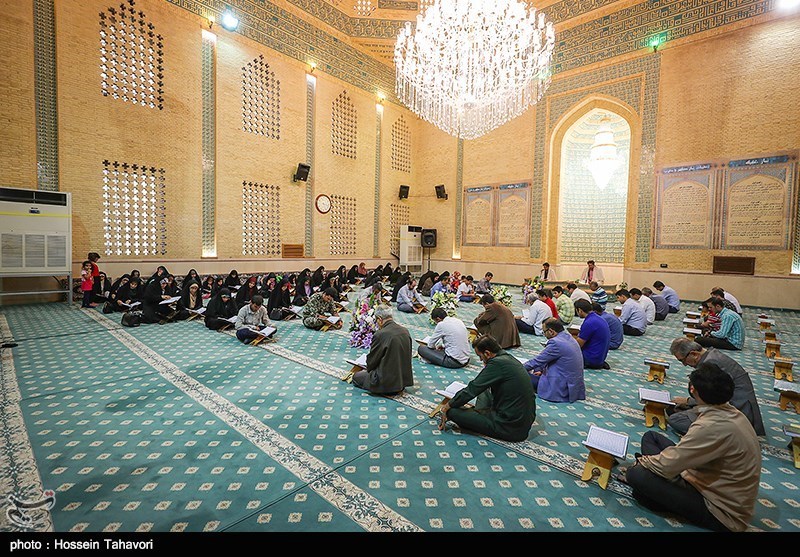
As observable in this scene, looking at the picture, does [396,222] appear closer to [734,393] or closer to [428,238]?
[428,238]

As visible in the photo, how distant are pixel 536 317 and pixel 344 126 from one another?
9.52 m

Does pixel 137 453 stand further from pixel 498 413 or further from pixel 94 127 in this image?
pixel 94 127

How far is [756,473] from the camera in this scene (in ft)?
5.63

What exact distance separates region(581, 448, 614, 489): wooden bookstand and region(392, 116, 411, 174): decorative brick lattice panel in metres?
13.4

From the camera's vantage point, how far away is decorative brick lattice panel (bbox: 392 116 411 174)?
14523mm

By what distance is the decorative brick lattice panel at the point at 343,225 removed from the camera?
12547 millimetres

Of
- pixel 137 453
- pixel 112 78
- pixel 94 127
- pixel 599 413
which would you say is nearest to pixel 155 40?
pixel 112 78

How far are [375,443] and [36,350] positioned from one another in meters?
4.48

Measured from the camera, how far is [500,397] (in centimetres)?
270

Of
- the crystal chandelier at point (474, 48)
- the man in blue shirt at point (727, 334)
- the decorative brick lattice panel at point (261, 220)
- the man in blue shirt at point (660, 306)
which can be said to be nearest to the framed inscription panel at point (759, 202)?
the man in blue shirt at point (660, 306)

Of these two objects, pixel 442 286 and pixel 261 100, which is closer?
pixel 442 286

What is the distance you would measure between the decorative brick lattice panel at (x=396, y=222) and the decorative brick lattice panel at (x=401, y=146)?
1.47 m

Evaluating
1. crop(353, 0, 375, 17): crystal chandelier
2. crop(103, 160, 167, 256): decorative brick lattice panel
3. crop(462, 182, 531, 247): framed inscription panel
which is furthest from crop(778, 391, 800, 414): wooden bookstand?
crop(353, 0, 375, 17): crystal chandelier

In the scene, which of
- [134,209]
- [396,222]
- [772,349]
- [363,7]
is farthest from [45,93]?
[772,349]
